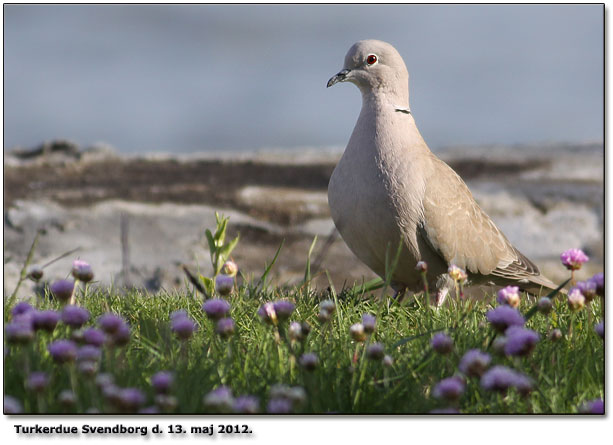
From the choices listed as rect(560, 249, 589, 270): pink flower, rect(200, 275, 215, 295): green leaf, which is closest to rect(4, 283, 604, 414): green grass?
rect(560, 249, 589, 270): pink flower

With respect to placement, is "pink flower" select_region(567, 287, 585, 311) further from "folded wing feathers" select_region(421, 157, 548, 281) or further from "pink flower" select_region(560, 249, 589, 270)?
"folded wing feathers" select_region(421, 157, 548, 281)

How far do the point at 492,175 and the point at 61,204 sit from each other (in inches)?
243

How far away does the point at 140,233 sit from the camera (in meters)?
8.09

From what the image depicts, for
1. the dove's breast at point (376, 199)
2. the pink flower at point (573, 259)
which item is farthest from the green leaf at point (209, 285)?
the pink flower at point (573, 259)

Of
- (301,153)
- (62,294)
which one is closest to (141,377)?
(62,294)

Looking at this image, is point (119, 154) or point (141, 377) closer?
point (141, 377)

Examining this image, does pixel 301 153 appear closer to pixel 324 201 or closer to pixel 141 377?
pixel 324 201

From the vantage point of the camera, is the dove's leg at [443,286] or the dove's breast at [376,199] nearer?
the dove's breast at [376,199]

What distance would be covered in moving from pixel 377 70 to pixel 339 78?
0.86ft

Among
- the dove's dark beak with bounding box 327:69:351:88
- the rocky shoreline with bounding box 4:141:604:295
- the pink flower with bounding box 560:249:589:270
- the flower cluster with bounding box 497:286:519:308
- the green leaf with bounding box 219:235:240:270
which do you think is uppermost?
the dove's dark beak with bounding box 327:69:351:88

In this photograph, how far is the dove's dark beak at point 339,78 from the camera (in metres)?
4.78

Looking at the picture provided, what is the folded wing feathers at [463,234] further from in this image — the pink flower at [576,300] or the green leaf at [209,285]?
the pink flower at [576,300]

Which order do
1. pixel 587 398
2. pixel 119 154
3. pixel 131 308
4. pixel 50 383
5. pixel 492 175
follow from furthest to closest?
1. pixel 119 154
2. pixel 492 175
3. pixel 131 308
4. pixel 587 398
5. pixel 50 383

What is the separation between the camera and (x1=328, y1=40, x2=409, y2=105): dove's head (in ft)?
15.4
